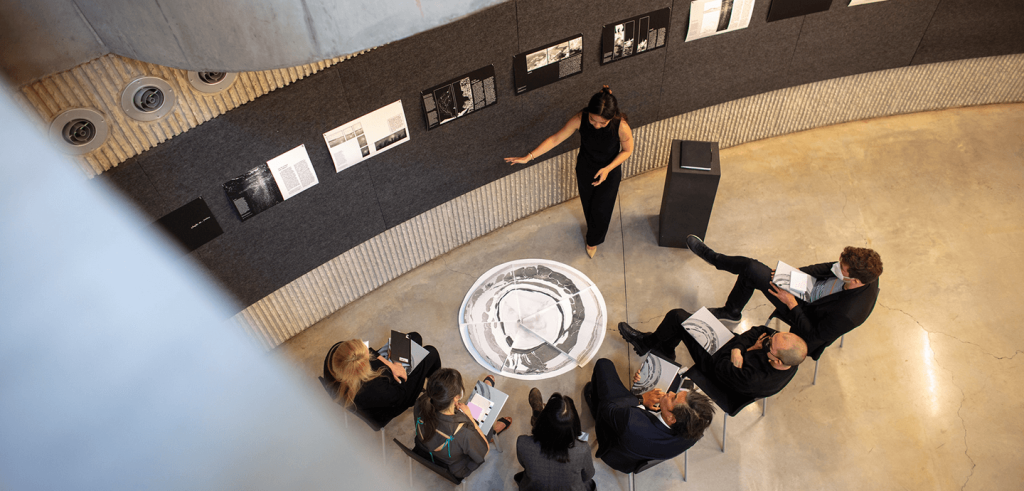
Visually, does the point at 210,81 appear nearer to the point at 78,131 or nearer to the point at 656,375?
the point at 78,131

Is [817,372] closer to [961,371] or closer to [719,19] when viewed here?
[961,371]

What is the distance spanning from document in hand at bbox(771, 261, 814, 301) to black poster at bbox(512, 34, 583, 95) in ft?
6.99

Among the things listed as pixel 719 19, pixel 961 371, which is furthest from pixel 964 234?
pixel 719 19

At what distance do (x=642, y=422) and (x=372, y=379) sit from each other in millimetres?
1614

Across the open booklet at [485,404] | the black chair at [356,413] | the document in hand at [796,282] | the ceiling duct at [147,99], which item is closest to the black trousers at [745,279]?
the document in hand at [796,282]

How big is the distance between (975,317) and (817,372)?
1402 millimetres

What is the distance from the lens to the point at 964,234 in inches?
199

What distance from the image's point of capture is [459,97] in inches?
167

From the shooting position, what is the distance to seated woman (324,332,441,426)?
3471mm

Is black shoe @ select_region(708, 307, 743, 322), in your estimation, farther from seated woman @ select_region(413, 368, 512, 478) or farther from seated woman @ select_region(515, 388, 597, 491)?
seated woman @ select_region(413, 368, 512, 478)

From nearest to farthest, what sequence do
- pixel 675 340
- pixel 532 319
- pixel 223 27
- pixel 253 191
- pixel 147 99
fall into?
pixel 223 27
pixel 147 99
pixel 253 191
pixel 675 340
pixel 532 319

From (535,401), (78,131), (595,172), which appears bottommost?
(535,401)

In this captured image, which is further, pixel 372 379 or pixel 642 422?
pixel 372 379

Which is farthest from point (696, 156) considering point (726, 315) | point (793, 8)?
point (793, 8)
